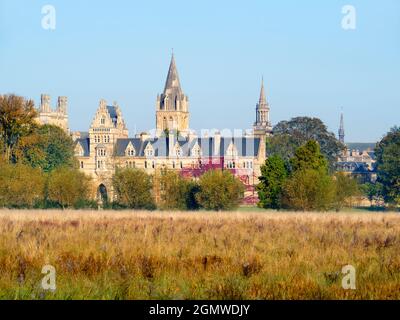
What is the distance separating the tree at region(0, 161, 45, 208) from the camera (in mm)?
56375

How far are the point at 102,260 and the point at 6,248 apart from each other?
240 centimetres

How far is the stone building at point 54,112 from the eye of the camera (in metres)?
179

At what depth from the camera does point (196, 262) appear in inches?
718

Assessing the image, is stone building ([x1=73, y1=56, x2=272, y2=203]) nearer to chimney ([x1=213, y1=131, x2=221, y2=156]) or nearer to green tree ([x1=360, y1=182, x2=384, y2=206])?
chimney ([x1=213, y1=131, x2=221, y2=156])

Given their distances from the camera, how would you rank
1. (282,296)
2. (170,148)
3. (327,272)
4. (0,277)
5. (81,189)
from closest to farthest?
(282,296)
(0,277)
(327,272)
(81,189)
(170,148)

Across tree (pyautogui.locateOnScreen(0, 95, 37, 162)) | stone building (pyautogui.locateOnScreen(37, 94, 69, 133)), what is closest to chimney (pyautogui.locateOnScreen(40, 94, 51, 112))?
stone building (pyautogui.locateOnScreen(37, 94, 69, 133))

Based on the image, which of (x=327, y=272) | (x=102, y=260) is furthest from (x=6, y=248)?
(x=327, y=272)

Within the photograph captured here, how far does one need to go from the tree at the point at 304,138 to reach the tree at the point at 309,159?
60138mm

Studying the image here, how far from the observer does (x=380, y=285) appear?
1588cm

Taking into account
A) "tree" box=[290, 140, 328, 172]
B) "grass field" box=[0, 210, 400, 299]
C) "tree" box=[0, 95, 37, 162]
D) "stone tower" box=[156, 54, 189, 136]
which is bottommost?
"grass field" box=[0, 210, 400, 299]

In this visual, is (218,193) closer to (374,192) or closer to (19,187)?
(19,187)

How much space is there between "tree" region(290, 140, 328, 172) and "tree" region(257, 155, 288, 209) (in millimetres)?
1034

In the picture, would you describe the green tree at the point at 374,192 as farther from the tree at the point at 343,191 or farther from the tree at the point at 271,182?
the tree at the point at 271,182
